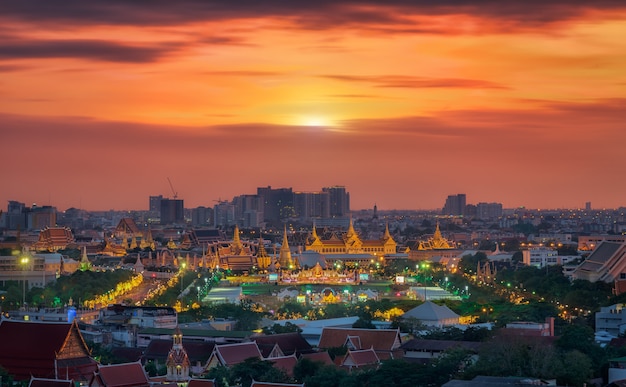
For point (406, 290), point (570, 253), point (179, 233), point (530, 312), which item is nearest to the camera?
point (530, 312)

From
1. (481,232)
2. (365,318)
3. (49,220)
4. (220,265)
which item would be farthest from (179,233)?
(365,318)

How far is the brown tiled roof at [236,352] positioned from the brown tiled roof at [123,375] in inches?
127

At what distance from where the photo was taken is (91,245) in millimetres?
119875

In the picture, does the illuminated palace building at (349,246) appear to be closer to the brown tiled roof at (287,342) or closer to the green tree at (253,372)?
the brown tiled roof at (287,342)

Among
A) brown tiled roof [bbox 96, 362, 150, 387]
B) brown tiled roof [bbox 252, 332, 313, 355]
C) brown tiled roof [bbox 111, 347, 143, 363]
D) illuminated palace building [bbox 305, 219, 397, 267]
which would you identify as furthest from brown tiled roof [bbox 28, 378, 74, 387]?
illuminated palace building [bbox 305, 219, 397, 267]

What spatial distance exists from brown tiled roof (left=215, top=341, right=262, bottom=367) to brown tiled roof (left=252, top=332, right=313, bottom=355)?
1213mm

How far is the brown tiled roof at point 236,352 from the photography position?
121 feet

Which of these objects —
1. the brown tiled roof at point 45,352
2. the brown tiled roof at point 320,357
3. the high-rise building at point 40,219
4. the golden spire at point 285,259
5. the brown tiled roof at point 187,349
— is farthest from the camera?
the high-rise building at point 40,219

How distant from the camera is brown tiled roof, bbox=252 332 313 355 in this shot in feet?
129

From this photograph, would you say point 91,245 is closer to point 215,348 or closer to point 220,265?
point 220,265

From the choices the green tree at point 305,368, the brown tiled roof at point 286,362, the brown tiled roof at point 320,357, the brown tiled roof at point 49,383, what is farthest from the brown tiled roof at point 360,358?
the brown tiled roof at point 49,383

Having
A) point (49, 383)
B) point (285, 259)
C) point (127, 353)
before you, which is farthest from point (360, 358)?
point (285, 259)

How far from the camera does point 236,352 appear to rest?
122 feet

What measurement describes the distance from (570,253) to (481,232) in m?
63.1
